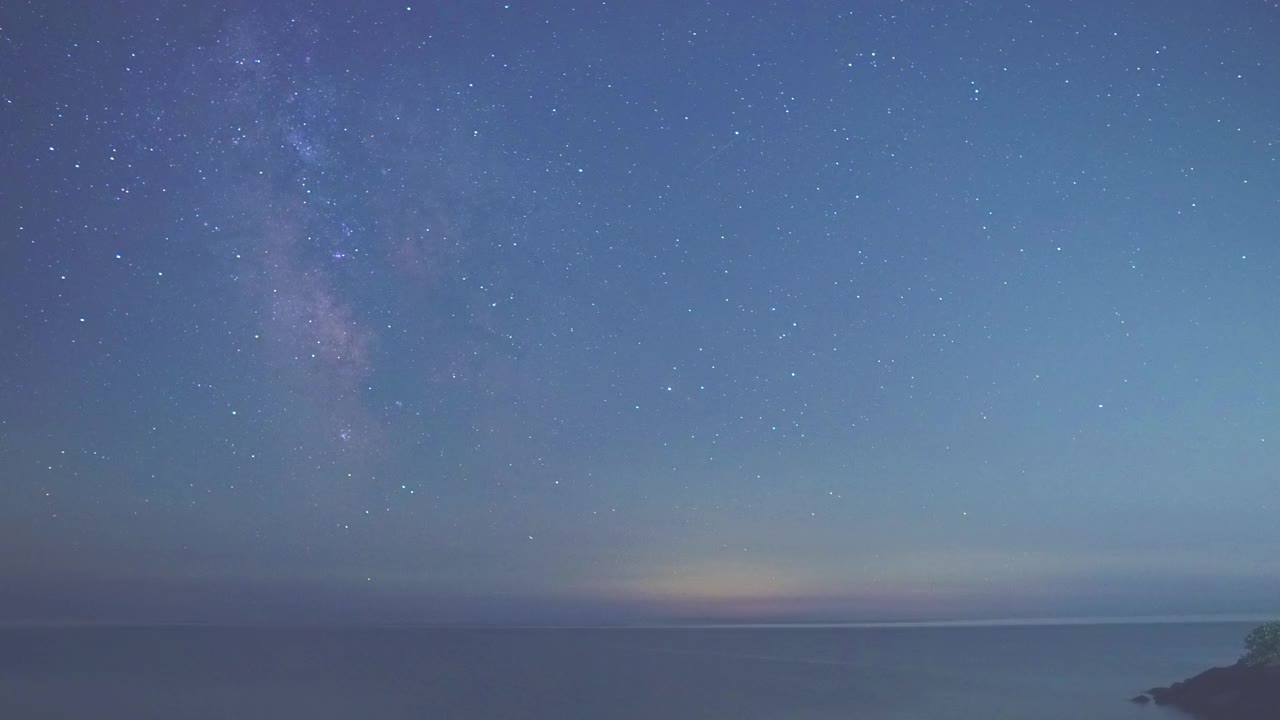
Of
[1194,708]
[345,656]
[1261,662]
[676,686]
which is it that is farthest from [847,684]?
[345,656]

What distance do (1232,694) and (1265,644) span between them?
263cm

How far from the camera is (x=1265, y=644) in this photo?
3853cm

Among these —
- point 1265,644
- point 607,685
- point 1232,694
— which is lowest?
point 607,685

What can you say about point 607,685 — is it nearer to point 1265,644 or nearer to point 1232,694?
point 1232,694

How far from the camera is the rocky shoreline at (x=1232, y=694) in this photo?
3509 centimetres

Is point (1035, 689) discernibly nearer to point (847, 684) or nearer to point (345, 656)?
point (847, 684)

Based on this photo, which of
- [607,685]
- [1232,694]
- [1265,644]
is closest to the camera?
[1265,644]

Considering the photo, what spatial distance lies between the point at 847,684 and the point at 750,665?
1015 inches

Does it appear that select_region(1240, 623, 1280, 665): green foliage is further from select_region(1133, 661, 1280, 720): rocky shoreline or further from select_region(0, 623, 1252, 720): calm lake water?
select_region(0, 623, 1252, 720): calm lake water

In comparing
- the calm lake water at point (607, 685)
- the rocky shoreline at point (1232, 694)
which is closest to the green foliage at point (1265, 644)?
the rocky shoreline at point (1232, 694)

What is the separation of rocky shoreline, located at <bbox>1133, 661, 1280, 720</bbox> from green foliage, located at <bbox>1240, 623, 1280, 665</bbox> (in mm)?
595

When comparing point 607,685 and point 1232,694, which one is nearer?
point 1232,694

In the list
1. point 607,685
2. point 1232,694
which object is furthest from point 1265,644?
point 607,685

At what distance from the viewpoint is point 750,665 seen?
95.4m
